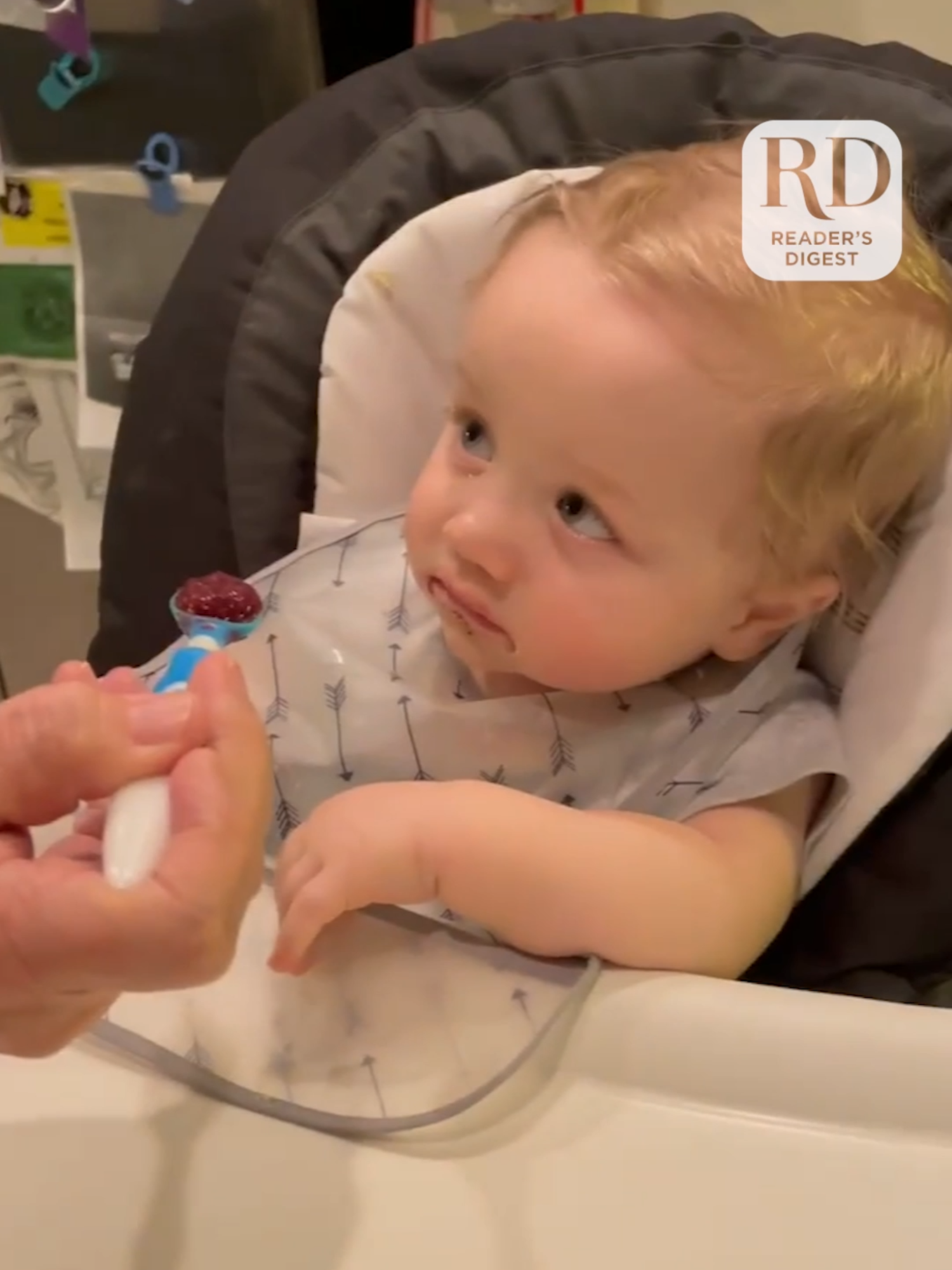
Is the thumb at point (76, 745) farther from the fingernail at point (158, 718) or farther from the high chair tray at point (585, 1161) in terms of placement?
the high chair tray at point (585, 1161)

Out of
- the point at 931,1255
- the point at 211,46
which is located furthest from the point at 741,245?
the point at 211,46

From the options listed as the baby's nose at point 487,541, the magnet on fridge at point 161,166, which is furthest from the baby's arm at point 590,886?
the magnet on fridge at point 161,166

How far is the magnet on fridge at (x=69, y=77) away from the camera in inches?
38.6

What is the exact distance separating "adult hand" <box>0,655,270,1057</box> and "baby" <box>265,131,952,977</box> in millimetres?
202

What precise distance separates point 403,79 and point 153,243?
14.4 inches

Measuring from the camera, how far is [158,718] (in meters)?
0.39

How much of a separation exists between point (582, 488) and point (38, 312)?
672mm

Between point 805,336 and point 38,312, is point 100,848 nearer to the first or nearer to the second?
point 805,336

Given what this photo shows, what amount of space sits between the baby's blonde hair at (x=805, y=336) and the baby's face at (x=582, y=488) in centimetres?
1

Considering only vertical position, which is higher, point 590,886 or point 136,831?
point 136,831

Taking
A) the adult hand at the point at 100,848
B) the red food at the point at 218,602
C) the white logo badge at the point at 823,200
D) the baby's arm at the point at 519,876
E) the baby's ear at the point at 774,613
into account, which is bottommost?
the baby's arm at the point at 519,876

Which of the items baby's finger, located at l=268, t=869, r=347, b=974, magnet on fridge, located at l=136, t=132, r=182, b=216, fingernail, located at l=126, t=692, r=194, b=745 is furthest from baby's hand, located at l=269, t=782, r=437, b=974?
magnet on fridge, located at l=136, t=132, r=182, b=216

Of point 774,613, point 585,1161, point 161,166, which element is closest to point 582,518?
point 774,613

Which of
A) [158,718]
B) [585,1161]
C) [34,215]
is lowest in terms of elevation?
[585,1161]
